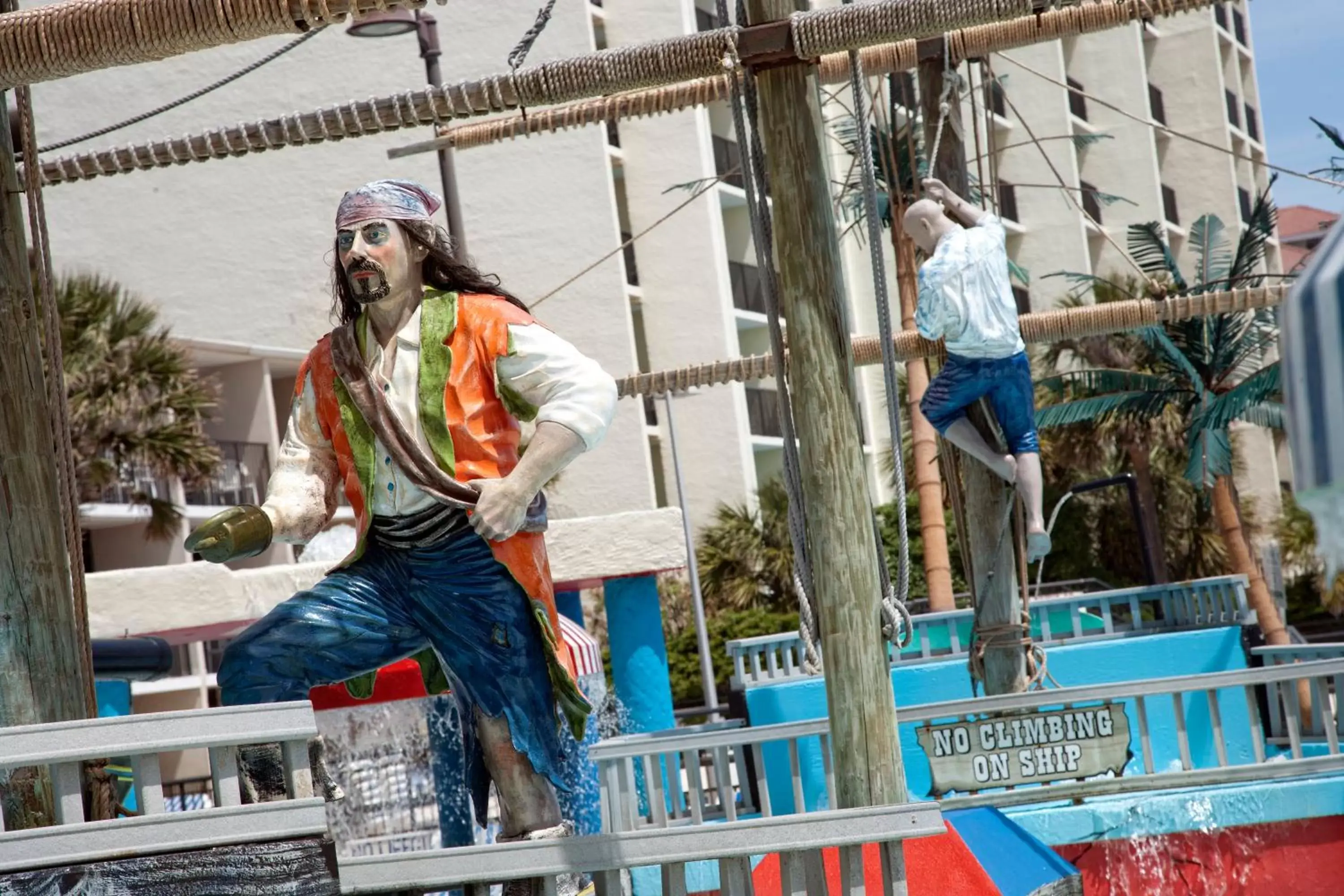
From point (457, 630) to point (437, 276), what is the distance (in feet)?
2.97

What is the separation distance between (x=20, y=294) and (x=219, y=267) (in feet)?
88.0

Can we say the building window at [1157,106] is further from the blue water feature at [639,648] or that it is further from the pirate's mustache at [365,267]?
the pirate's mustache at [365,267]

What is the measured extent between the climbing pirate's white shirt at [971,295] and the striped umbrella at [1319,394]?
5552 millimetres

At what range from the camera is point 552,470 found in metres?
4.02

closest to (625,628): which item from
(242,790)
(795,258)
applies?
(795,258)

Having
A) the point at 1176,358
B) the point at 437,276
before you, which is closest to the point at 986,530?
the point at 437,276

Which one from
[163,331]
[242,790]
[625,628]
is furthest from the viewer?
[163,331]

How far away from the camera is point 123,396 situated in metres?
22.1

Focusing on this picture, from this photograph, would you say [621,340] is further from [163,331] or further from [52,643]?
[52,643]

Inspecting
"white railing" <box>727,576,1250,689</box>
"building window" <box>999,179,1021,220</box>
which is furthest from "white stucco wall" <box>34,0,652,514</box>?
"white railing" <box>727,576,1250,689</box>

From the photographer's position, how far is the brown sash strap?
4.02 m

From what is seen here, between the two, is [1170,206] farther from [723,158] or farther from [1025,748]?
[1025,748]

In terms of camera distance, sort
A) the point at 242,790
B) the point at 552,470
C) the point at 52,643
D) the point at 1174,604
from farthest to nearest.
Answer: the point at 1174,604
the point at 52,643
the point at 552,470
the point at 242,790

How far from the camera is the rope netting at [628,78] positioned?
4871 millimetres
